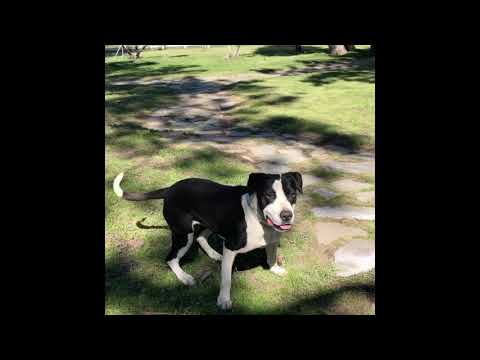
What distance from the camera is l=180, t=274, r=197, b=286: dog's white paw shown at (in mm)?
3525

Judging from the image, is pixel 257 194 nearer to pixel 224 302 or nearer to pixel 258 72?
pixel 224 302

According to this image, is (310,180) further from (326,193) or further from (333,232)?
(333,232)

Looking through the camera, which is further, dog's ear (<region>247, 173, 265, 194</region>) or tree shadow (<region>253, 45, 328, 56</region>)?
tree shadow (<region>253, 45, 328, 56</region>)

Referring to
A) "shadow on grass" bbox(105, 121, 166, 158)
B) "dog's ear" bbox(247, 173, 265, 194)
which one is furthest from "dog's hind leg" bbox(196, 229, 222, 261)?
"shadow on grass" bbox(105, 121, 166, 158)

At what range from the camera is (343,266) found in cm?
380

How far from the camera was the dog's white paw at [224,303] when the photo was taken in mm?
3240

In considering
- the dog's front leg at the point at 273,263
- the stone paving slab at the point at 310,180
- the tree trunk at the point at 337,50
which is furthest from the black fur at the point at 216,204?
the tree trunk at the point at 337,50

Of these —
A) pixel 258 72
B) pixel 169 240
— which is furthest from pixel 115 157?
pixel 258 72

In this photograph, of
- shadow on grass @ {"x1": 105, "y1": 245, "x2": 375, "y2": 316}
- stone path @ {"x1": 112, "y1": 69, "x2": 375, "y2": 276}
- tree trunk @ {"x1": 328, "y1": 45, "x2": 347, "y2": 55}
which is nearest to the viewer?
shadow on grass @ {"x1": 105, "y1": 245, "x2": 375, "y2": 316}

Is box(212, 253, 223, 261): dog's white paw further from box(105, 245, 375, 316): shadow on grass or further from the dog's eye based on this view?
the dog's eye

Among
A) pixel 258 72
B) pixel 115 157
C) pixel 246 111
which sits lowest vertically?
pixel 115 157

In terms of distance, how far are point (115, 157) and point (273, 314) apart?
380 cm

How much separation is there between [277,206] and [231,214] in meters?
0.49

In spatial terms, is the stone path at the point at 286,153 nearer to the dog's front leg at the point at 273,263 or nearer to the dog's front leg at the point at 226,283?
the dog's front leg at the point at 273,263
